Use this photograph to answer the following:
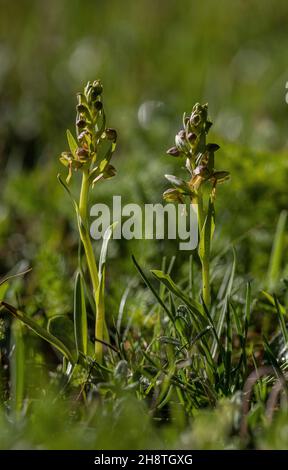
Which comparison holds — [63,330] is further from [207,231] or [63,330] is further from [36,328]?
[207,231]

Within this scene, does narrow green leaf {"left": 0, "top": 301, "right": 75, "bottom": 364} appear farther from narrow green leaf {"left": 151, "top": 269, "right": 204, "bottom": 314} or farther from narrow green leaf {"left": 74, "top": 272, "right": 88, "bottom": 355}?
narrow green leaf {"left": 151, "top": 269, "right": 204, "bottom": 314}

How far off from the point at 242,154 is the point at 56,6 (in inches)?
166

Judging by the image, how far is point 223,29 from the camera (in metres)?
6.58

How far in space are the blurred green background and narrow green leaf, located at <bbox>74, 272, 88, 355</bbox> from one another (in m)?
0.61

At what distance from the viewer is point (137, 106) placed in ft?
16.6

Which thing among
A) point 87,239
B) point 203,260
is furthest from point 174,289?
point 87,239

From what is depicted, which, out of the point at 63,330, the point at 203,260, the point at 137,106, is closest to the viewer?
the point at 203,260

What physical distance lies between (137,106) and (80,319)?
10.8 feet

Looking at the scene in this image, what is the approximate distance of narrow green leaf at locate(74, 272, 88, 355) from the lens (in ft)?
6.55

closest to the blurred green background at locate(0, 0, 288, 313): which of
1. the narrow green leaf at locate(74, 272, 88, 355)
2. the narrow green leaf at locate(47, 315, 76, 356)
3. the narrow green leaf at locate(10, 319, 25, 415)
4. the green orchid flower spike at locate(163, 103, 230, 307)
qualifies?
the narrow green leaf at locate(47, 315, 76, 356)

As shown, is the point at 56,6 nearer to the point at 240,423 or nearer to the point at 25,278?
the point at 25,278

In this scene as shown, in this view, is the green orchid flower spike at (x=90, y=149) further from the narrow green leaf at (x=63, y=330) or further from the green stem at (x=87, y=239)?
the narrow green leaf at (x=63, y=330)

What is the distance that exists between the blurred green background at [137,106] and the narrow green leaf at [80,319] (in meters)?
0.61

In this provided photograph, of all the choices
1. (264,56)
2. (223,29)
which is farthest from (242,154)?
(223,29)
